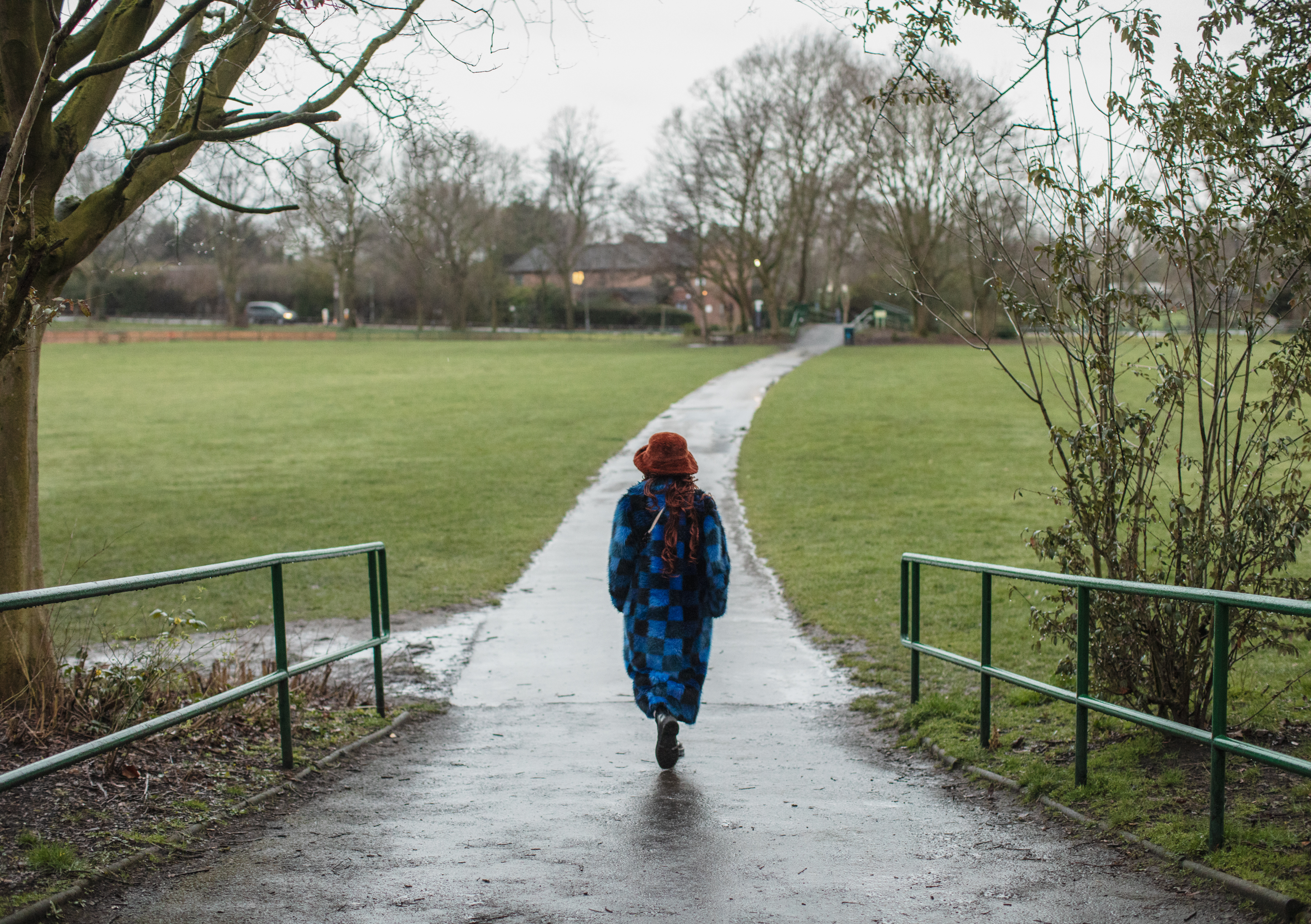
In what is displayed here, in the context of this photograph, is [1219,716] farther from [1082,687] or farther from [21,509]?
[21,509]

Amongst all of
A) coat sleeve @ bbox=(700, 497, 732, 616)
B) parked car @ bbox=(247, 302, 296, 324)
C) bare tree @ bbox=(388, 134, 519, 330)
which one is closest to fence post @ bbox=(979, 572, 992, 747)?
coat sleeve @ bbox=(700, 497, 732, 616)

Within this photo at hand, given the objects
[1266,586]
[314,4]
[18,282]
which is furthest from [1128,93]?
[18,282]

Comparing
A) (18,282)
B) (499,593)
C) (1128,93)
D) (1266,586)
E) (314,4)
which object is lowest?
(499,593)

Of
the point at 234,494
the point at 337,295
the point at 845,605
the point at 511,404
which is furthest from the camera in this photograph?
the point at 337,295

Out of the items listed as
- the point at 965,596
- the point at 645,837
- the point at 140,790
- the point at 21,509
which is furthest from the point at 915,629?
the point at 21,509

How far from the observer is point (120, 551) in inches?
559

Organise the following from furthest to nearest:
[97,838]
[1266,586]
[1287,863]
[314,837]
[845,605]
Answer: [845,605], [1266,586], [314,837], [97,838], [1287,863]

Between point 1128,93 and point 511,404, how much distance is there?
91.5 feet

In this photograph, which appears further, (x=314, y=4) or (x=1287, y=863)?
(x=314, y=4)

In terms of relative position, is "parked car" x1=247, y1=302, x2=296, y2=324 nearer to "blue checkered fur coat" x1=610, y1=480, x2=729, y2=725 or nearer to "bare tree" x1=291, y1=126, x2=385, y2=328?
"bare tree" x1=291, y1=126, x2=385, y2=328

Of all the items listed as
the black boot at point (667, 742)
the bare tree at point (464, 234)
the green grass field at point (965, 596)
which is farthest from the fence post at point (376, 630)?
the bare tree at point (464, 234)

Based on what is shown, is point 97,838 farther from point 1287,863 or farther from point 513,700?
point 1287,863

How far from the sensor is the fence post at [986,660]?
571 cm

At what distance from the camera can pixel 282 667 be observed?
5715mm
